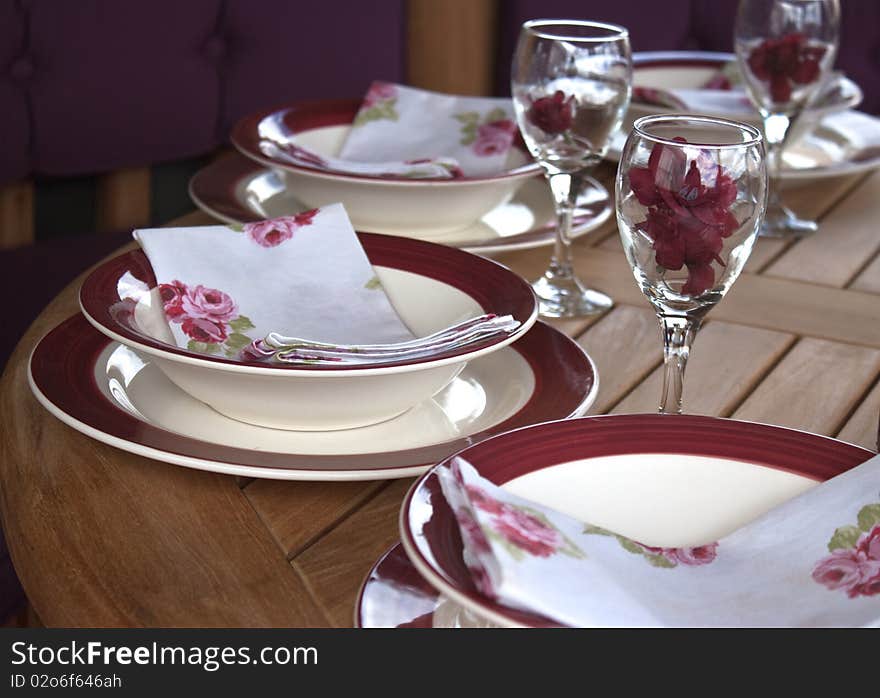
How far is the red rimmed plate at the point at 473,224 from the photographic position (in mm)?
1017

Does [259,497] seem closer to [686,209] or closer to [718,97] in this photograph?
[686,209]

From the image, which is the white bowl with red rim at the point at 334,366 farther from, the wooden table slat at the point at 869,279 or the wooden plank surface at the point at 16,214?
the wooden plank surface at the point at 16,214

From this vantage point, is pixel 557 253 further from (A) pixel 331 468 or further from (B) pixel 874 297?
(A) pixel 331 468

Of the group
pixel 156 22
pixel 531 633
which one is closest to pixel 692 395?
pixel 531 633

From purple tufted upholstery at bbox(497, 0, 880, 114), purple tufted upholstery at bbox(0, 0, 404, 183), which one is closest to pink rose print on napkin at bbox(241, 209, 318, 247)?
purple tufted upholstery at bbox(0, 0, 404, 183)

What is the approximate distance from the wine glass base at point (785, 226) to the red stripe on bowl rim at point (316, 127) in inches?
9.4

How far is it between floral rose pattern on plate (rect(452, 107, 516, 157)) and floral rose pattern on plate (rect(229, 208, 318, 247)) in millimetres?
386

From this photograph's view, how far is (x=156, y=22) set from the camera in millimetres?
1688

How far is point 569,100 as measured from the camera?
917 millimetres

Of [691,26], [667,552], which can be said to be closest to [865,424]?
[667,552]

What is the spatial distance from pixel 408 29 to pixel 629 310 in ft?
5.03

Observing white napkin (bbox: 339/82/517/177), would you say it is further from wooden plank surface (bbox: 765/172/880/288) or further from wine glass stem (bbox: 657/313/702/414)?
wine glass stem (bbox: 657/313/702/414)

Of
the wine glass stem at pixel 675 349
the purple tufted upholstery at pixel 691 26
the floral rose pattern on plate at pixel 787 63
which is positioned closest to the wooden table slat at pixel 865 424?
the wine glass stem at pixel 675 349

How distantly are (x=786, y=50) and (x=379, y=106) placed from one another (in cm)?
41
